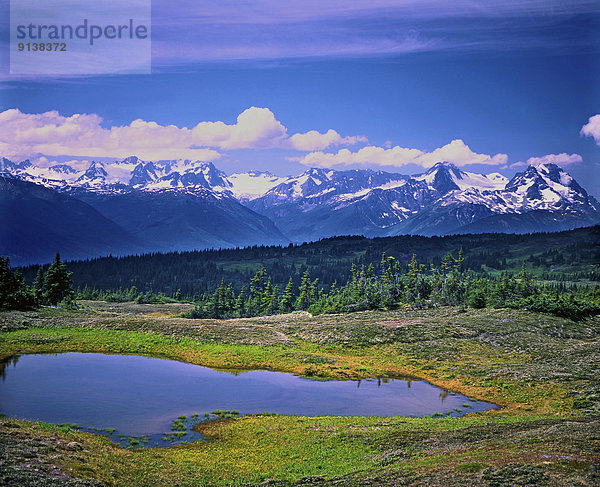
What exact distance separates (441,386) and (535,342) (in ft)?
93.6

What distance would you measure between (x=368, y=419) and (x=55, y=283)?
10807 cm

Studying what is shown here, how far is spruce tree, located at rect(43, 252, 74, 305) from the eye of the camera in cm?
11933

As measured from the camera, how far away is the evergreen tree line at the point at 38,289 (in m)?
90.9

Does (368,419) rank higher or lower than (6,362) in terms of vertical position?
lower

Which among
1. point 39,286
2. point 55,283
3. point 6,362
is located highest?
point 55,283

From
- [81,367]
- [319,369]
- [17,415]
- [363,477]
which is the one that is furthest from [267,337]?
[363,477]

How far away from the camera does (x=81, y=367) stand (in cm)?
5678

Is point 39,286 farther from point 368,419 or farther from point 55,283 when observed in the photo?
point 368,419

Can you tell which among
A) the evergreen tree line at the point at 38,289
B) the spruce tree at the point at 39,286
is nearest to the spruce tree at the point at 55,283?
the evergreen tree line at the point at 38,289

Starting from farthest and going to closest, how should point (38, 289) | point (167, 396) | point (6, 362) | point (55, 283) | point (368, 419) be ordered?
point (38, 289) → point (55, 283) → point (6, 362) → point (167, 396) → point (368, 419)

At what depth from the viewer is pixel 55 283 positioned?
394ft

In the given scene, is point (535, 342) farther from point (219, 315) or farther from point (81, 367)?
point (219, 315)

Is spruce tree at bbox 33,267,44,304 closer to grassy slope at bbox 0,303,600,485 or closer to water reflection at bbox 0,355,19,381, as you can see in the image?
grassy slope at bbox 0,303,600,485

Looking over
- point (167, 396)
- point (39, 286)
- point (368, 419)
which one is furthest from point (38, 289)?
point (368, 419)
